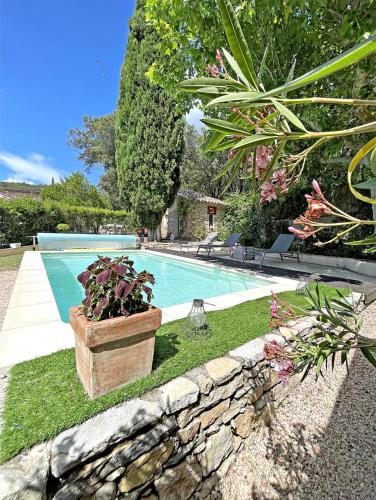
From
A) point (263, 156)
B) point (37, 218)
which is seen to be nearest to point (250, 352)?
point (263, 156)

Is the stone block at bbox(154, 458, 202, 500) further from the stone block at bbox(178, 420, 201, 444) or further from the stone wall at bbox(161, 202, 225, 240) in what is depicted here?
the stone wall at bbox(161, 202, 225, 240)

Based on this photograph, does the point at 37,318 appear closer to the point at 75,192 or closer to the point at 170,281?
the point at 170,281

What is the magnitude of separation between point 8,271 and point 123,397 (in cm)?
674

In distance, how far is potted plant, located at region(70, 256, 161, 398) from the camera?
166cm

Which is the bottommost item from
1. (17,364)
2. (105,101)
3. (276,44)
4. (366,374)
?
(366,374)

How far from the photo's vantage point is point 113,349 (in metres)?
1.74

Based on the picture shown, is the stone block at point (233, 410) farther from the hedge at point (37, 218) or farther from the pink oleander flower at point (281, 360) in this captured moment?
the hedge at point (37, 218)

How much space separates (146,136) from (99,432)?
1528 cm

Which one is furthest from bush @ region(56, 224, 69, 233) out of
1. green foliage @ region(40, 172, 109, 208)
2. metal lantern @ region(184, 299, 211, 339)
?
metal lantern @ region(184, 299, 211, 339)

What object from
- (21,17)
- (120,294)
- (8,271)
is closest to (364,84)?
(120,294)

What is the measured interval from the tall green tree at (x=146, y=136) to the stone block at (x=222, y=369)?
1316cm

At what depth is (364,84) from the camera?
4.41 meters

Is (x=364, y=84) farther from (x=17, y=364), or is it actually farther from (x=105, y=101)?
(x=105, y=101)

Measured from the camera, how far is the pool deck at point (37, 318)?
234 centimetres
